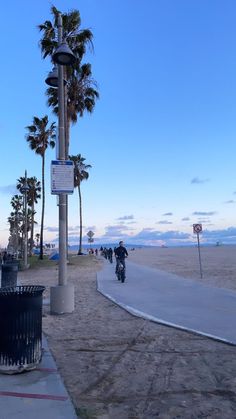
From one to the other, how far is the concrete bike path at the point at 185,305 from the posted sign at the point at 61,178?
3.24 metres

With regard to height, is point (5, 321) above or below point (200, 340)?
above

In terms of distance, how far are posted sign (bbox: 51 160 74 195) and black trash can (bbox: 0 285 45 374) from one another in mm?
4892

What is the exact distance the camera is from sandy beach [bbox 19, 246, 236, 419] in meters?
4.39

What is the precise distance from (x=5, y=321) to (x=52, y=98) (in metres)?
26.3

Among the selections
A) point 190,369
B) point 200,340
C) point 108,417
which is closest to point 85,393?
point 108,417

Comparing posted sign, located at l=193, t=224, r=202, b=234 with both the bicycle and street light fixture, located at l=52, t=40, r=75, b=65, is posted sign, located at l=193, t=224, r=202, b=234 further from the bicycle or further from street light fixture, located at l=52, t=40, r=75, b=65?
street light fixture, located at l=52, t=40, r=75, b=65

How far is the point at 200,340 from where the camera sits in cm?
723

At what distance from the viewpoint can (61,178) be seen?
10234 millimetres

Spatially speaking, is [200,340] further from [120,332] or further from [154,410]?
[154,410]

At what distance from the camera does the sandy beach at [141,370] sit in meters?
4.39

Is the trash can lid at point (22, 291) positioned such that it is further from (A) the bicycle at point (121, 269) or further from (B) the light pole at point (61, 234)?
(A) the bicycle at point (121, 269)

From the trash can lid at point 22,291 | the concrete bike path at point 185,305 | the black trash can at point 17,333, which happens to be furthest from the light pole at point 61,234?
the black trash can at point 17,333

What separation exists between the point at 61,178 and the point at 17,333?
5403 millimetres

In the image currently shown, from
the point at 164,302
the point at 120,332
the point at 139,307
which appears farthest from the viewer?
the point at 164,302
